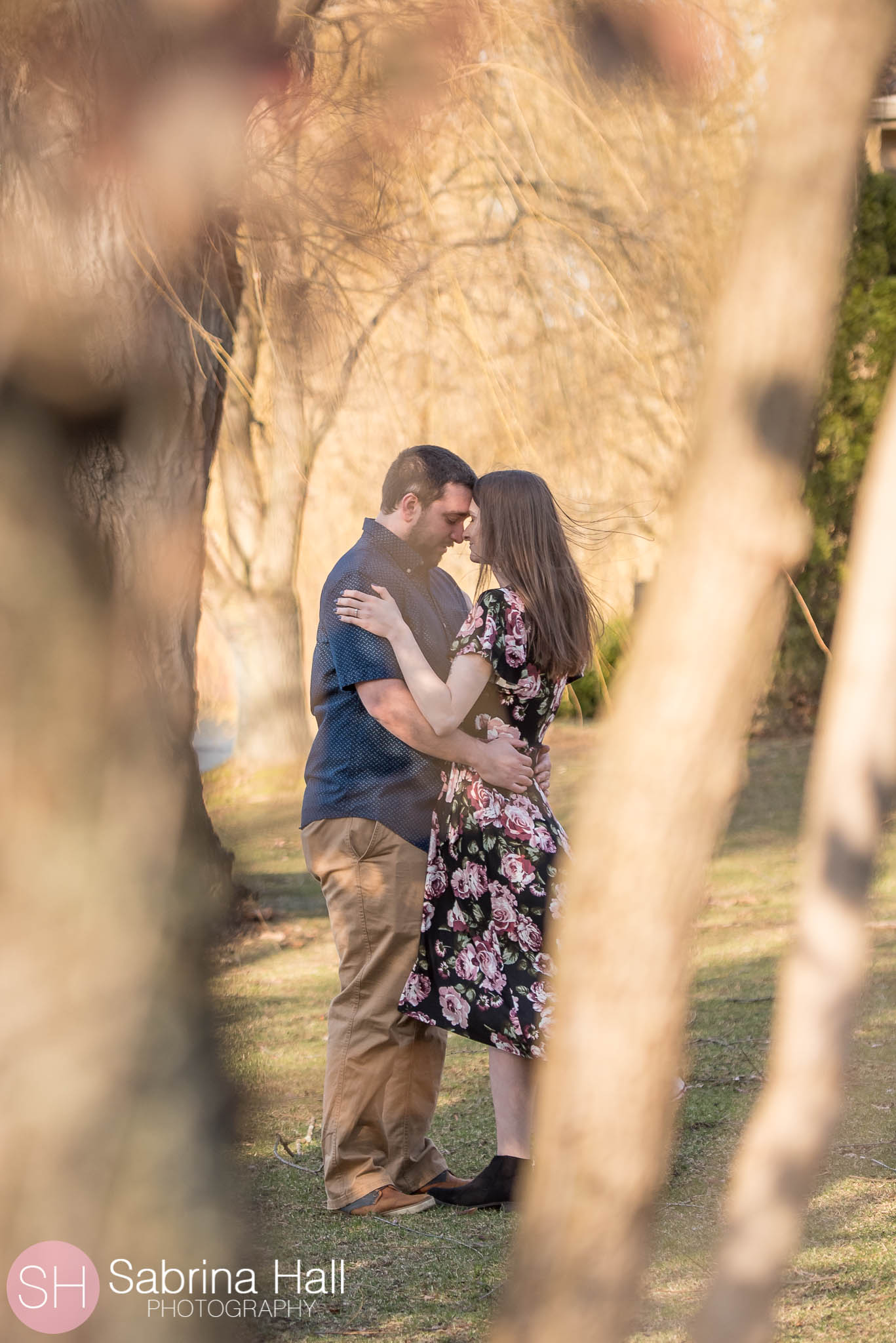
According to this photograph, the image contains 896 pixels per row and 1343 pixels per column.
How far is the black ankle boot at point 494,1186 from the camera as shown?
3383mm

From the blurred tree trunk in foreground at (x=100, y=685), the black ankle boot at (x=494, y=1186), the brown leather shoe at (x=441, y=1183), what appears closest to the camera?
the blurred tree trunk in foreground at (x=100, y=685)

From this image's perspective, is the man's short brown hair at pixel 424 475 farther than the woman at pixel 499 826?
Yes

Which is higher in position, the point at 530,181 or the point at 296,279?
the point at 530,181

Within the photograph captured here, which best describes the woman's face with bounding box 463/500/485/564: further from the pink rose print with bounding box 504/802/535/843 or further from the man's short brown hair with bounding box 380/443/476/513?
the pink rose print with bounding box 504/802/535/843

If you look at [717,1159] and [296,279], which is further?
[717,1159]

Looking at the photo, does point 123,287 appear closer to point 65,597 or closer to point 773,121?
point 65,597

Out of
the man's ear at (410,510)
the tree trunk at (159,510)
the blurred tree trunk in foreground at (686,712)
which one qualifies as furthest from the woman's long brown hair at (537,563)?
the blurred tree trunk in foreground at (686,712)

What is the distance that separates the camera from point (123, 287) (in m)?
1.51

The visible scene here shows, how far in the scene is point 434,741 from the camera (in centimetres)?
335

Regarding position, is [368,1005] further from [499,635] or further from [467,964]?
[499,635]

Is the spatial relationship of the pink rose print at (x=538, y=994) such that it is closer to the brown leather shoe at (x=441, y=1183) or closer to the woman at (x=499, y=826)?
the woman at (x=499, y=826)

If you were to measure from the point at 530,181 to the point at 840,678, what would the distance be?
7.62 ft

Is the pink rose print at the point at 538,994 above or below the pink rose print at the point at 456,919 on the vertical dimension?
below

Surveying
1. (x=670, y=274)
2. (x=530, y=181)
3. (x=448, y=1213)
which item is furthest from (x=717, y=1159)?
(x=530, y=181)
